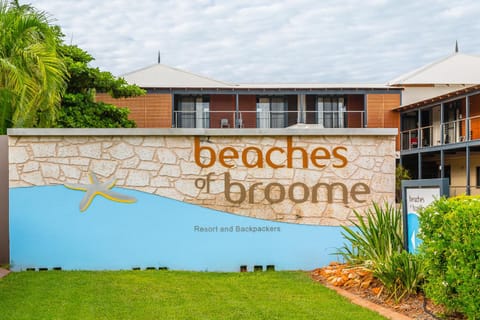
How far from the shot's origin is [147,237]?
10391 mm

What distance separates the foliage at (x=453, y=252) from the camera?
6.09 m

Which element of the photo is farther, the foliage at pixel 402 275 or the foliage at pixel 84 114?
the foliage at pixel 84 114

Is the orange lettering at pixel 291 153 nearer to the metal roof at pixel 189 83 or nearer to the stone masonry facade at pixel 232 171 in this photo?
the stone masonry facade at pixel 232 171

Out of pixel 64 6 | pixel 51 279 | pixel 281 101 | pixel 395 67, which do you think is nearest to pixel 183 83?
pixel 281 101

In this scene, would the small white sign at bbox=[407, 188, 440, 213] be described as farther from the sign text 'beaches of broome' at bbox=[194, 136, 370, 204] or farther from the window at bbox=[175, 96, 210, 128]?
the window at bbox=[175, 96, 210, 128]

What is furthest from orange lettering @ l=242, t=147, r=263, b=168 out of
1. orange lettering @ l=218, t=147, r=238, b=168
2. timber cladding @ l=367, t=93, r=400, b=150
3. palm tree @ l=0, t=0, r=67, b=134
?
timber cladding @ l=367, t=93, r=400, b=150

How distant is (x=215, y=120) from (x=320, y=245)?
2172cm

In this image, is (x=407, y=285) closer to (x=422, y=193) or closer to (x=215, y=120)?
(x=422, y=193)

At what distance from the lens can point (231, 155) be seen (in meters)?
10.5

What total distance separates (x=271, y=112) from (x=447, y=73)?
10.1m

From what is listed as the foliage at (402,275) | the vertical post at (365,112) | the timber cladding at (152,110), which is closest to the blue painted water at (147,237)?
the foliage at (402,275)

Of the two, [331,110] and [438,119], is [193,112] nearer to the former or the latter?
[331,110]

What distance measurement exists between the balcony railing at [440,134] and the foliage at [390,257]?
17.7 m

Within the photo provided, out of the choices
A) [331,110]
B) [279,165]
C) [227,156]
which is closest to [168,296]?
[227,156]
